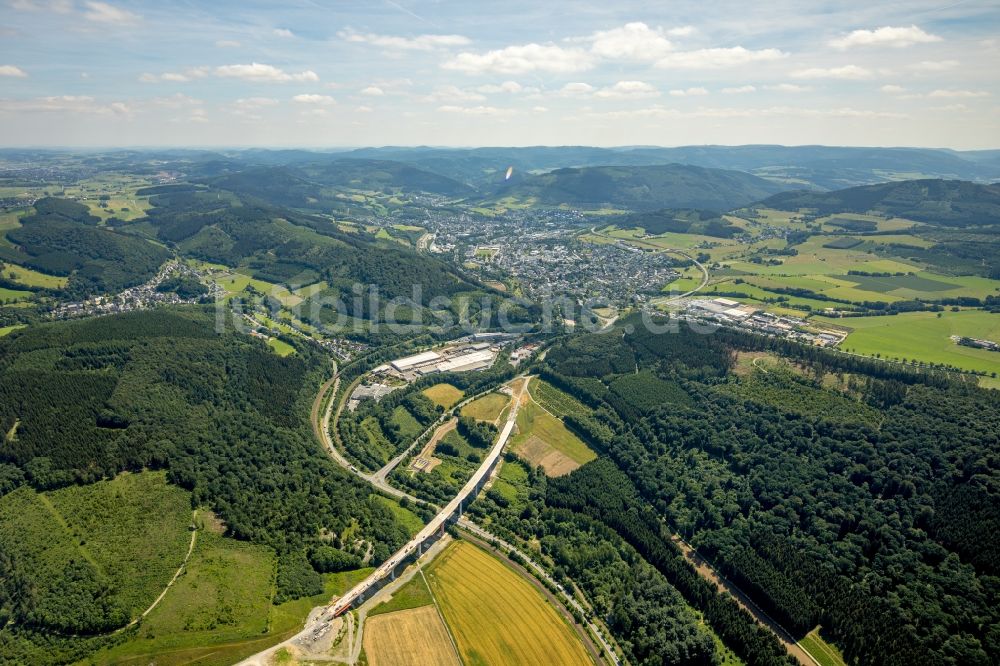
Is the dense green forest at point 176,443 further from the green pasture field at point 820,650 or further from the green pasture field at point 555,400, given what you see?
the green pasture field at point 820,650

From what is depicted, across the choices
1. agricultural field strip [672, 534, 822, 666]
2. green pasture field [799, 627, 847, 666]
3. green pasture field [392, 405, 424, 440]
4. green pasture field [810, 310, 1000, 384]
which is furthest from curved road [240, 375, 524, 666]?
green pasture field [810, 310, 1000, 384]

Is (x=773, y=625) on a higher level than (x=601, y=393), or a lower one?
lower

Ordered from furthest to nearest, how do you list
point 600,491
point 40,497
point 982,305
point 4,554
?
point 982,305 → point 600,491 → point 40,497 → point 4,554

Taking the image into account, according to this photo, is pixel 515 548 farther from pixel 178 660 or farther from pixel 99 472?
pixel 99 472

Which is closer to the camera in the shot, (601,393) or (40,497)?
(40,497)

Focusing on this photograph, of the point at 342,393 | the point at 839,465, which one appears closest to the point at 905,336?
the point at 839,465

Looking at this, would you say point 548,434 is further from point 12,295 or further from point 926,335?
point 12,295

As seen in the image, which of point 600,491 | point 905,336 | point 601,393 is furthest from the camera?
point 905,336

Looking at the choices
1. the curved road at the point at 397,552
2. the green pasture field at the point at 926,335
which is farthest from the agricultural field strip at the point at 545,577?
the green pasture field at the point at 926,335
